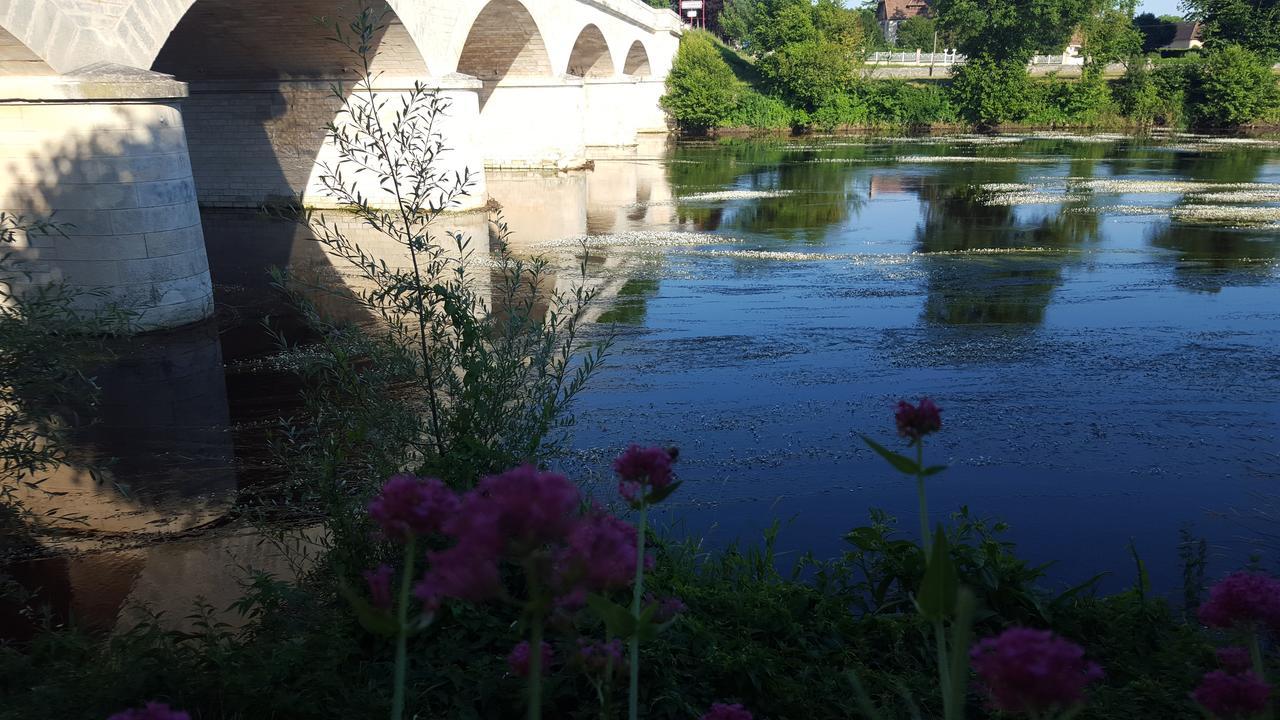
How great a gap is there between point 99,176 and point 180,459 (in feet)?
14.7

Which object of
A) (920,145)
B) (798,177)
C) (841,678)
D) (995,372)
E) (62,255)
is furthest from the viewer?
(920,145)

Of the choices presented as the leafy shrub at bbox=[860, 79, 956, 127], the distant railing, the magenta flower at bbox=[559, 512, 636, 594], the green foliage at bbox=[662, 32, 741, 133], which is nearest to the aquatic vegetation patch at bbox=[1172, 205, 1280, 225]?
the magenta flower at bbox=[559, 512, 636, 594]

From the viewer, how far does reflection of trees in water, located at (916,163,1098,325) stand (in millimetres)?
12539

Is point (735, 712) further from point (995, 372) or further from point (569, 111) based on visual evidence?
point (569, 111)

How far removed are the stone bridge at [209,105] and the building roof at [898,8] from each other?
71.0m

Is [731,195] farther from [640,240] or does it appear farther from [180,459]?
[180,459]

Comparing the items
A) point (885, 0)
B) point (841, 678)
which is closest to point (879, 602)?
point (841, 678)

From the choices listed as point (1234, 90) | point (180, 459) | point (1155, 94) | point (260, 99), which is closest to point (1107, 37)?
point (1155, 94)

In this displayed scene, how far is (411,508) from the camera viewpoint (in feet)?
5.04

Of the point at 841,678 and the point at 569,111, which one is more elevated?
the point at 569,111

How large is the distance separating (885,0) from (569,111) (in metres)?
89.9

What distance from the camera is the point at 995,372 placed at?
9.82 metres

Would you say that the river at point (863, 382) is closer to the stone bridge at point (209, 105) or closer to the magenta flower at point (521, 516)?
the stone bridge at point (209, 105)

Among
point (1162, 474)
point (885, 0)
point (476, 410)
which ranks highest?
point (885, 0)
